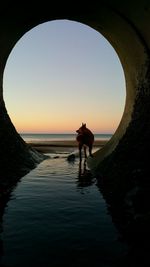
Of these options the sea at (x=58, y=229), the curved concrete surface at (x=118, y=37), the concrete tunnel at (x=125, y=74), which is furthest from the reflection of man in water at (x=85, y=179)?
the curved concrete surface at (x=118, y=37)

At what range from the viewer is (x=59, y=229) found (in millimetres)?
6191

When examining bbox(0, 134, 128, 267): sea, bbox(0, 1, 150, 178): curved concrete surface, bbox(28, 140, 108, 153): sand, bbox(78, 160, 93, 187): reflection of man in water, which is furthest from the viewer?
bbox(28, 140, 108, 153): sand

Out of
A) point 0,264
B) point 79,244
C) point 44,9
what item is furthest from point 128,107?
point 0,264

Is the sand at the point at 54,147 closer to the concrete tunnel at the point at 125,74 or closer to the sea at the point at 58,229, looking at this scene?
the concrete tunnel at the point at 125,74

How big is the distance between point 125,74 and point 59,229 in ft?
28.3

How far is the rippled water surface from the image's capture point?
4961 millimetres

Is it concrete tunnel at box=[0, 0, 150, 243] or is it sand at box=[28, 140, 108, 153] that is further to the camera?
sand at box=[28, 140, 108, 153]


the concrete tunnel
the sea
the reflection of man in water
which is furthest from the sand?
the sea

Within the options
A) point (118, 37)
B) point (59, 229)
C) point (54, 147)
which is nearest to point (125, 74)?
point (118, 37)

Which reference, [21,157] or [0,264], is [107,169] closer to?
[21,157]

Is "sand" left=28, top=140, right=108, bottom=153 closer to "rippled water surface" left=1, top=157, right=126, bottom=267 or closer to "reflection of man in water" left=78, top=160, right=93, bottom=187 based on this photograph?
"reflection of man in water" left=78, top=160, right=93, bottom=187

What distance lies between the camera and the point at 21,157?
14.0m

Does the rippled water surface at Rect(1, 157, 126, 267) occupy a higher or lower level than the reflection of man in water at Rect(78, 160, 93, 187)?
lower

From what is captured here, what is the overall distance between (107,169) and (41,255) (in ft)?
21.4
